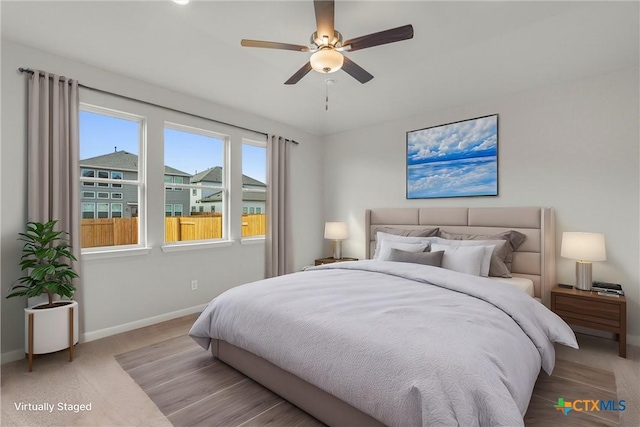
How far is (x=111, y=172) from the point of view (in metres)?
3.34

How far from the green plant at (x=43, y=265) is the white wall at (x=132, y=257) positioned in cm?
11

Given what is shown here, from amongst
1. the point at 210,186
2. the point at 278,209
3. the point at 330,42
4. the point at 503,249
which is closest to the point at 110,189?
the point at 210,186

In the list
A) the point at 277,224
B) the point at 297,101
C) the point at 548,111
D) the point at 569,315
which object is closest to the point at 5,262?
the point at 277,224

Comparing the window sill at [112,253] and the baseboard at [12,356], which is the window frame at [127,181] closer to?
the window sill at [112,253]

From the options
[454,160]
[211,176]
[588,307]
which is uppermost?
[454,160]

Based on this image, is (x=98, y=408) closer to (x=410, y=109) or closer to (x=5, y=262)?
(x=5, y=262)

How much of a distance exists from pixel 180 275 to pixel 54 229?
4.34 feet

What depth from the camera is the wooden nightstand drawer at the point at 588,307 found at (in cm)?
272

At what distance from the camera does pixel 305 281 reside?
269cm

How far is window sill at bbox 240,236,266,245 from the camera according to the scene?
14.5 ft

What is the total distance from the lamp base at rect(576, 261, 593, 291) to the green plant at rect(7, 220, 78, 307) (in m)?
4.54

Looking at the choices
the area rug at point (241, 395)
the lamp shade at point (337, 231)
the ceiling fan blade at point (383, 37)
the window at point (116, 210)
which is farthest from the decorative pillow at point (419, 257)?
the window at point (116, 210)

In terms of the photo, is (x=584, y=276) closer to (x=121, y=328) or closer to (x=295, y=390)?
(x=295, y=390)

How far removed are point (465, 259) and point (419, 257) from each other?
0.43 metres
